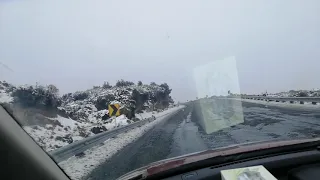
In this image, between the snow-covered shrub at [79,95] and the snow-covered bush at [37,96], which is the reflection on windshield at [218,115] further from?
the snow-covered bush at [37,96]

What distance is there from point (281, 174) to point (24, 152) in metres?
2.50

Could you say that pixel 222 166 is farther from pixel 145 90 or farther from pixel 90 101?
pixel 145 90

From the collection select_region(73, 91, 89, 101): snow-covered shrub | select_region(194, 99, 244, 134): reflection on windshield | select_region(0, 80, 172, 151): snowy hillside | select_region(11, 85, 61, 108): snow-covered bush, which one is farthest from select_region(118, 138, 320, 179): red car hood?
select_region(194, 99, 244, 134): reflection on windshield

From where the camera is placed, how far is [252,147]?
3389mm

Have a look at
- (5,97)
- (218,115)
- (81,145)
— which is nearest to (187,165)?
(5,97)

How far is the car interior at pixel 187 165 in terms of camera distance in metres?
2.09

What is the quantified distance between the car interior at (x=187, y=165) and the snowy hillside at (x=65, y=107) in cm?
29

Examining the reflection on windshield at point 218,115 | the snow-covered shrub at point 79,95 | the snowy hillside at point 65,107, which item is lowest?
the reflection on windshield at point 218,115

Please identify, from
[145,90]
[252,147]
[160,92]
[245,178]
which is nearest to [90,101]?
[160,92]

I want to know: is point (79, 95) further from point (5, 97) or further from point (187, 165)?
point (187, 165)

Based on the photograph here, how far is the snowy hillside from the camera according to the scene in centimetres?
284

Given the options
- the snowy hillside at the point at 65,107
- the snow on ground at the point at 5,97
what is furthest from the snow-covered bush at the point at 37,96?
the snow on ground at the point at 5,97

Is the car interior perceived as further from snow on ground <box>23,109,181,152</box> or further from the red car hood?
snow on ground <box>23,109,181,152</box>

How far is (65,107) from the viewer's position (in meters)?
5.37
